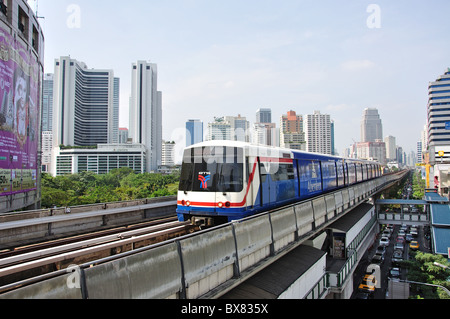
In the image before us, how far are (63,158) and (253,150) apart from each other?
125m

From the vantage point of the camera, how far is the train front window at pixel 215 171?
8688 millimetres

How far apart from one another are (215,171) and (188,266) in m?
4.00

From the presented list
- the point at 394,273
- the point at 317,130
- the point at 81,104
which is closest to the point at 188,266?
the point at 394,273

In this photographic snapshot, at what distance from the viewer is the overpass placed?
3.64 meters

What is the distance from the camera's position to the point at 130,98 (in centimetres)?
13762

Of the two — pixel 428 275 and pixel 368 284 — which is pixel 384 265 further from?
pixel 428 275

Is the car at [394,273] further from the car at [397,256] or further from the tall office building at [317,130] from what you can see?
the tall office building at [317,130]

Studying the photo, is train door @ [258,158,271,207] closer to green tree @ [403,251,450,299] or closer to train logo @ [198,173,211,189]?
train logo @ [198,173,211,189]

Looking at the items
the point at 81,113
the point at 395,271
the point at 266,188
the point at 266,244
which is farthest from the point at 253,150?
the point at 81,113

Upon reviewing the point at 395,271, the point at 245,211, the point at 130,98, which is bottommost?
the point at 395,271

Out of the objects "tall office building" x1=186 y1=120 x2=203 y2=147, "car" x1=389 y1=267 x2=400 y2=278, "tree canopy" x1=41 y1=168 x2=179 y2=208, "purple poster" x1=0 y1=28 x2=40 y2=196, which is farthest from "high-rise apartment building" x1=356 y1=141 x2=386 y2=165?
"purple poster" x1=0 y1=28 x2=40 y2=196

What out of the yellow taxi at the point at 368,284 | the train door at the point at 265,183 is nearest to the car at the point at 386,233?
the yellow taxi at the point at 368,284
